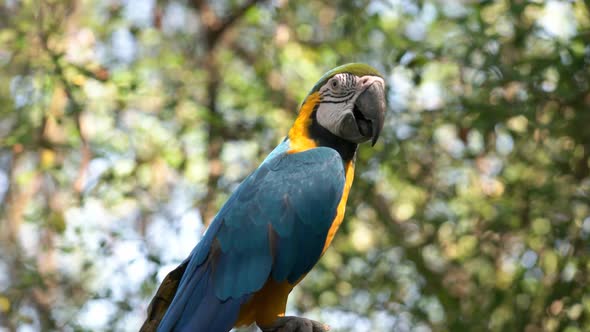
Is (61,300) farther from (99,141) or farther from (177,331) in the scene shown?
(177,331)

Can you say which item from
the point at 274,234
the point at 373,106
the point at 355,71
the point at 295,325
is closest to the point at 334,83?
the point at 355,71

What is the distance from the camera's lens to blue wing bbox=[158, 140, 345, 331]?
2.49 m

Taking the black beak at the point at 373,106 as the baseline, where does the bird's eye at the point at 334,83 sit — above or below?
above

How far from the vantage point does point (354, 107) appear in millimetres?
2760

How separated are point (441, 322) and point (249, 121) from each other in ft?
6.10

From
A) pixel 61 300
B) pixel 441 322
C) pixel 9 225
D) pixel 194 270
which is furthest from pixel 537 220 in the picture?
pixel 9 225

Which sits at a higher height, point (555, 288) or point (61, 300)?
point (61, 300)

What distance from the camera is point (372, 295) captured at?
16.3 feet

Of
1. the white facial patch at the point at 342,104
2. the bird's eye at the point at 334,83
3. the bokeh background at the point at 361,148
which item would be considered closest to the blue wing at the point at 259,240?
the white facial patch at the point at 342,104

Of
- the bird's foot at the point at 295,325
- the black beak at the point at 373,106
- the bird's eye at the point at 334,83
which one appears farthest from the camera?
the bird's eye at the point at 334,83

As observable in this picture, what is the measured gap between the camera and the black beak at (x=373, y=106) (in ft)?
8.96

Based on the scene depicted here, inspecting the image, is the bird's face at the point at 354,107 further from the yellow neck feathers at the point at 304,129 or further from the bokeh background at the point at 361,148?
the bokeh background at the point at 361,148

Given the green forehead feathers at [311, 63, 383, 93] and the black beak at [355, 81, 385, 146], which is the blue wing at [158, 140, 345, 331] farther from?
the green forehead feathers at [311, 63, 383, 93]

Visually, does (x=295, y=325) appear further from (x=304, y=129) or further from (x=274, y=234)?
(x=304, y=129)
